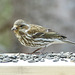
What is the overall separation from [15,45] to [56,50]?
707 mm

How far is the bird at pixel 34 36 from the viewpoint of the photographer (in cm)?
451

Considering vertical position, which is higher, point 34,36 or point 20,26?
point 20,26

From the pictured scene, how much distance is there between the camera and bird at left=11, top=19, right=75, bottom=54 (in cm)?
451

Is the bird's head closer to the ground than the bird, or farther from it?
farther from it

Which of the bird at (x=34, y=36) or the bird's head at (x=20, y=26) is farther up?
the bird's head at (x=20, y=26)

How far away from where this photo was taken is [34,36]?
14.9 feet

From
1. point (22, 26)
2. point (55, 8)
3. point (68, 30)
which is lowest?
point (22, 26)

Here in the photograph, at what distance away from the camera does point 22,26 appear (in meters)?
4.56
